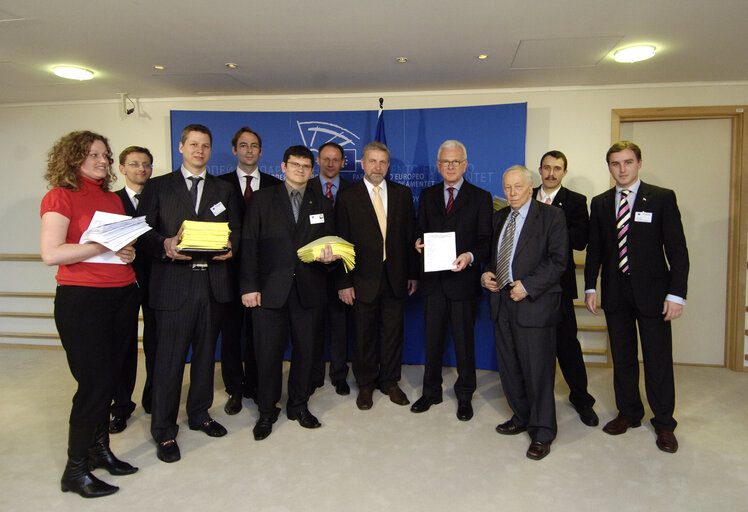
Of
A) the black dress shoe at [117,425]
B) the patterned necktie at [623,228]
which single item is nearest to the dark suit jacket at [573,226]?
the patterned necktie at [623,228]

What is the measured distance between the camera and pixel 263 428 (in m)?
3.07

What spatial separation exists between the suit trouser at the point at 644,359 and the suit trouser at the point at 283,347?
200 cm

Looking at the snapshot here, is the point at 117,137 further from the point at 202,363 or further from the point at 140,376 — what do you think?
the point at 202,363

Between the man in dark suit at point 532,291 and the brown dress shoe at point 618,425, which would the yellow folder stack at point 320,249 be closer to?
the man in dark suit at point 532,291

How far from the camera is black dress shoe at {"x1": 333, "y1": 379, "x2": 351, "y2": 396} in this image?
3.81m

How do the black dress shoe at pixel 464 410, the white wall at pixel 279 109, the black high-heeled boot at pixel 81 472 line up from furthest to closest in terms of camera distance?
the white wall at pixel 279 109
the black dress shoe at pixel 464 410
the black high-heeled boot at pixel 81 472

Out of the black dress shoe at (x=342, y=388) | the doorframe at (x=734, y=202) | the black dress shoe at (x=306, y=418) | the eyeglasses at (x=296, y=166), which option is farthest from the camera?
the doorframe at (x=734, y=202)

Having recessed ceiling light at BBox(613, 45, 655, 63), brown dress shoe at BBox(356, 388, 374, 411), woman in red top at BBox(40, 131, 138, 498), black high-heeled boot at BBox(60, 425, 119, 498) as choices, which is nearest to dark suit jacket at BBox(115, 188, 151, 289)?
woman in red top at BBox(40, 131, 138, 498)

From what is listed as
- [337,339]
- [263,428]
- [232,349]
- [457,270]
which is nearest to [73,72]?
[232,349]

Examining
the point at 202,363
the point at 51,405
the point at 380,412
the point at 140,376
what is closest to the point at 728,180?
the point at 380,412

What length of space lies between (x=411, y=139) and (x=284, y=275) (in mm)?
2254

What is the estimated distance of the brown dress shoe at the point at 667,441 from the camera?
2842 mm

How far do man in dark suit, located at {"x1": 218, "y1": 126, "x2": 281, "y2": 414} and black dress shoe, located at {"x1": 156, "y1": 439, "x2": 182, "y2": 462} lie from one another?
65cm

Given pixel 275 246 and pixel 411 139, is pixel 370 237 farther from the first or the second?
pixel 411 139
